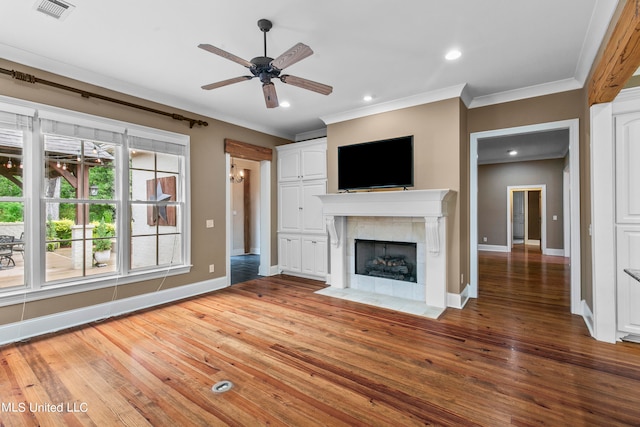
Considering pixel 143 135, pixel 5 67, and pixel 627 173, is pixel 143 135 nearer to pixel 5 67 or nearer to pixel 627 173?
pixel 5 67

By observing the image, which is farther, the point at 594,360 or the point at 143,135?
Result: the point at 143,135

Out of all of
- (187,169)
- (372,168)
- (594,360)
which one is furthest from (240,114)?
(594,360)

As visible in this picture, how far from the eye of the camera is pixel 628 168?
9.01ft

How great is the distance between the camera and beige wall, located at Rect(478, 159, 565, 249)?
8062mm

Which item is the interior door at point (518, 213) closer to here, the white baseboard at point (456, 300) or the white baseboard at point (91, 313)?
the white baseboard at point (456, 300)

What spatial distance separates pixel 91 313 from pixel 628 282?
5564 millimetres

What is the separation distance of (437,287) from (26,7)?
4783 mm

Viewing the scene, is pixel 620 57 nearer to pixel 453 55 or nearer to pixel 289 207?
pixel 453 55

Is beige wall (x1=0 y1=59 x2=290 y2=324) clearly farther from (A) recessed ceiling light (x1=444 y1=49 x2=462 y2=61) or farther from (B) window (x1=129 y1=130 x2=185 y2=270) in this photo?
(A) recessed ceiling light (x1=444 y1=49 x2=462 y2=61)

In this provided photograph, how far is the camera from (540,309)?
371cm

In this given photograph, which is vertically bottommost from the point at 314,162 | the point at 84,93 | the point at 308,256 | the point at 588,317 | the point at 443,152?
the point at 588,317

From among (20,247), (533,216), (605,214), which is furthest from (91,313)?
(533,216)

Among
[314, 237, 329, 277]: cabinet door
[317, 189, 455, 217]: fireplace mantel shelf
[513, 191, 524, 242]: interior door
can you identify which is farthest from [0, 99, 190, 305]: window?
[513, 191, 524, 242]: interior door
